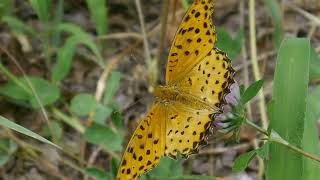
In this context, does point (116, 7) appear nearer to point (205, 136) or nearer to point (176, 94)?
point (176, 94)

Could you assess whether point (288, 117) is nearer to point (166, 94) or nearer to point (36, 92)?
point (166, 94)

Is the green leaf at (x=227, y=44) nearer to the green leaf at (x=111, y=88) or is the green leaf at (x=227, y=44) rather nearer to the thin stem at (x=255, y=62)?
the thin stem at (x=255, y=62)

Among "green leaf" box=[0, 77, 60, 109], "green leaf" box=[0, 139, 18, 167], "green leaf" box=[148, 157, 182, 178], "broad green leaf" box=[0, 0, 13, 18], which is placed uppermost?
"broad green leaf" box=[0, 0, 13, 18]

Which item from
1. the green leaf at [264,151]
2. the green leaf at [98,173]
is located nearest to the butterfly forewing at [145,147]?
the green leaf at [264,151]

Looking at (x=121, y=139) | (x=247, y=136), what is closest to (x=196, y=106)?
(x=121, y=139)

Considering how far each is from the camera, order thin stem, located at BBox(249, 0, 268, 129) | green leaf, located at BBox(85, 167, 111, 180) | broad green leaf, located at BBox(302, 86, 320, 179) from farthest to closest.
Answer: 1. thin stem, located at BBox(249, 0, 268, 129)
2. green leaf, located at BBox(85, 167, 111, 180)
3. broad green leaf, located at BBox(302, 86, 320, 179)

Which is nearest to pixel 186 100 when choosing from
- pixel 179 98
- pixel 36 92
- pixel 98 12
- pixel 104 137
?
pixel 179 98

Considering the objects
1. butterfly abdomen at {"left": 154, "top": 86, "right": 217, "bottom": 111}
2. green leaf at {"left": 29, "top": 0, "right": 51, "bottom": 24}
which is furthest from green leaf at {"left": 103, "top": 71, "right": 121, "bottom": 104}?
butterfly abdomen at {"left": 154, "top": 86, "right": 217, "bottom": 111}

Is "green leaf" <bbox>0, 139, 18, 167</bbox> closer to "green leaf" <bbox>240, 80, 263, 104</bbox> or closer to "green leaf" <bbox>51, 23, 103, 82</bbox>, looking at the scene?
"green leaf" <bbox>51, 23, 103, 82</bbox>
